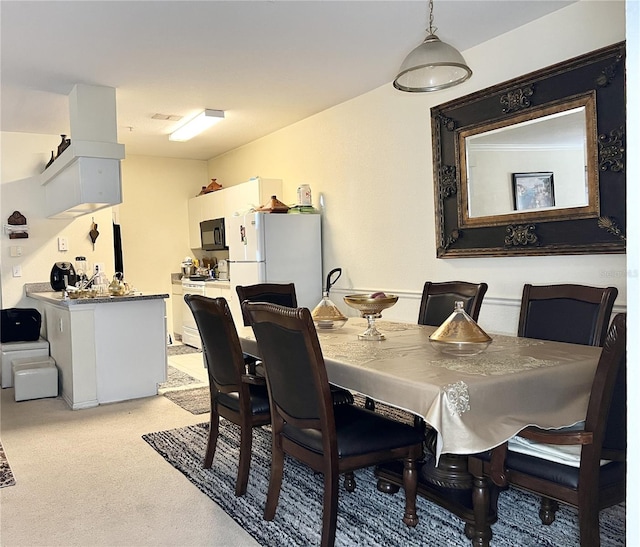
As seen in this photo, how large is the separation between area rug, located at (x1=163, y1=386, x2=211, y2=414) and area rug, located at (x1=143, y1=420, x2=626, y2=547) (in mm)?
1181

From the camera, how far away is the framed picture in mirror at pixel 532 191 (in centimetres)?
330

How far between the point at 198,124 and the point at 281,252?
1.54 metres

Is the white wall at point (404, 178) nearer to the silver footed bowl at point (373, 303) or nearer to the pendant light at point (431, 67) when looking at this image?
the pendant light at point (431, 67)

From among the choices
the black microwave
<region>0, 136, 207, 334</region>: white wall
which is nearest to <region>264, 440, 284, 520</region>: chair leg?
<region>0, 136, 207, 334</region>: white wall

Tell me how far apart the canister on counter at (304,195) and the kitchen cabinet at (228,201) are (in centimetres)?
63

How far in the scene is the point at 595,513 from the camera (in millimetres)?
1693

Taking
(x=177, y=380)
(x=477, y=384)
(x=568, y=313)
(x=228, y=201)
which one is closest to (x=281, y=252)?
(x=177, y=380)

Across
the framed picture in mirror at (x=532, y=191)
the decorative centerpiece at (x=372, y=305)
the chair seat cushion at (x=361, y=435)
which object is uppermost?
the framed picture in mirror at (x=532, y=191)

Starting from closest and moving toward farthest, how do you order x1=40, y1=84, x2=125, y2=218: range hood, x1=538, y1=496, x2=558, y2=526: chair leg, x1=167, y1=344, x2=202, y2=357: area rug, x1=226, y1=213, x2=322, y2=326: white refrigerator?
1. x1=538, y1=496, x2=558, y2=526: chair leg
2. x1=40, y1=84, x2=125, y2=218: range hood
3. x1=226, y1=213, x2=322, y2=326: white refrigerator
4. x1=167, y1=344, x2=202, y2=357: area rug

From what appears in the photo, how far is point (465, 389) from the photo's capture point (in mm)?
1702

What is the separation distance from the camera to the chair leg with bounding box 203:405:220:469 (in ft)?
9.43

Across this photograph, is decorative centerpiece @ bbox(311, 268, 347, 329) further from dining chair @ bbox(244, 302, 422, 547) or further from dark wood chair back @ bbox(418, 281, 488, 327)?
dining chair @ bbox(244, 302, 422, 547)

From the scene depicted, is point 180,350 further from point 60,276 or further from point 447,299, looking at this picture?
point 447,299

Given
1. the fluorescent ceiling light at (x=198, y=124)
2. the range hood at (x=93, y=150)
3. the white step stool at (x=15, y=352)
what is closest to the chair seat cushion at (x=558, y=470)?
the range hood at (x=93, y=150)
